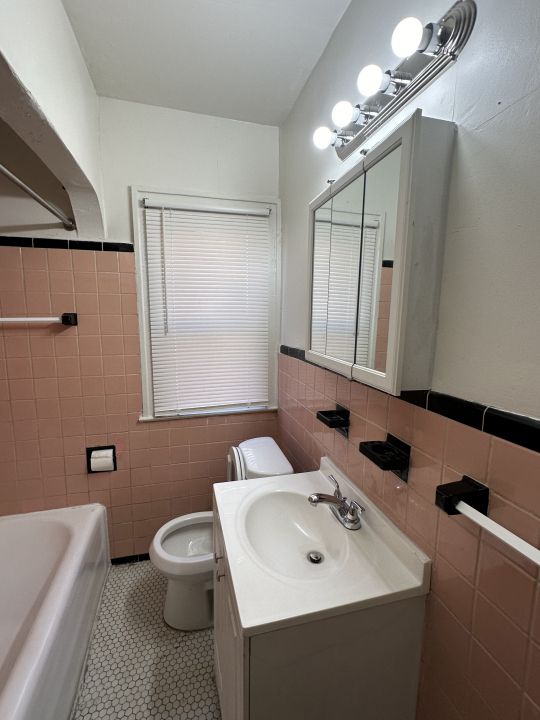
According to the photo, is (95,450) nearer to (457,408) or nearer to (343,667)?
(343,667)

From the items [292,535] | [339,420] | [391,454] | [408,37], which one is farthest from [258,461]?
[408,37]

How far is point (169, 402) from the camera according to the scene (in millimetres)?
1900

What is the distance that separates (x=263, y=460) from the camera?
1544 mm

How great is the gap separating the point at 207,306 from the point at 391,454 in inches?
53.2

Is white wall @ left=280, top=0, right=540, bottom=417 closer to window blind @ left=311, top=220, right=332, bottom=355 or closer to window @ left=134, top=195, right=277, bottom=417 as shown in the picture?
window blind @ left=311, top=220, right=332, bottom=355

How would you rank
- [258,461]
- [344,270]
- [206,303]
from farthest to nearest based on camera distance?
[206,303] → [258,461] → [344,270]

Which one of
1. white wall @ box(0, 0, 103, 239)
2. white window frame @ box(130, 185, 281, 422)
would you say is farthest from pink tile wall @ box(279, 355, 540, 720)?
white wall @ box(0, 0, 103, 239)

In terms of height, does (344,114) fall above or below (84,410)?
above

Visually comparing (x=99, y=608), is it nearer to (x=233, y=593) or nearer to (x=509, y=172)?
(x=233, y=593)

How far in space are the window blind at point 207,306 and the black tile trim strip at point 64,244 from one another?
0.15 meters

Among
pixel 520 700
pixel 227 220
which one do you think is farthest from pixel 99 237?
pixel 520 700

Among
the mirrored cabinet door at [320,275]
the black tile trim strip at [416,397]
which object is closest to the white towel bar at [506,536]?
the black tile trim strip at [416,397]

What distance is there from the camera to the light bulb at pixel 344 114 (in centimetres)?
99

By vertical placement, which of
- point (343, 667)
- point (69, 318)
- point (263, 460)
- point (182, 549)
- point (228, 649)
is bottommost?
point (182, 549)
